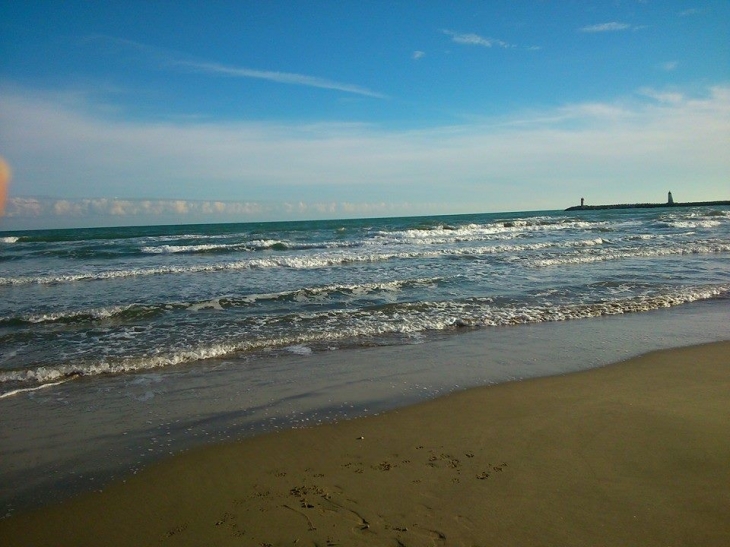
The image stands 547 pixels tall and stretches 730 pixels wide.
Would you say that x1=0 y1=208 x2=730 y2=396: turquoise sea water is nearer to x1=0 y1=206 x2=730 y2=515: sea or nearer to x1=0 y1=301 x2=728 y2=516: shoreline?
x1=0 y1=206 x2=730 y2=515: sea

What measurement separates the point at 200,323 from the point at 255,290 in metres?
3.79

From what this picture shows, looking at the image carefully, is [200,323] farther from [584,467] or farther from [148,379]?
[584,467]

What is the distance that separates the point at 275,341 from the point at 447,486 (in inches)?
206

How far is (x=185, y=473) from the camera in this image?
3922 millimetres

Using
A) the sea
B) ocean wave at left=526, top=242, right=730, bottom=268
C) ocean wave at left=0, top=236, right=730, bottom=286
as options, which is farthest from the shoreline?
ocean wave at left=0, top=236, right=730, bottom=286

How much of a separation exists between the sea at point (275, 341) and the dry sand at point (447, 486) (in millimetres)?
508

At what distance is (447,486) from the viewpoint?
11.4ft

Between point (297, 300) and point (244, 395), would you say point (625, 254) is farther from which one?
point (244, 395)

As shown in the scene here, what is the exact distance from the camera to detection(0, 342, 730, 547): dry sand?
299 centimetres

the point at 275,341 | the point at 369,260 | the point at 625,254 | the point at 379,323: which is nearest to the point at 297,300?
the point at 379,323

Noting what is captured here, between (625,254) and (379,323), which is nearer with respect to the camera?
(379,323)

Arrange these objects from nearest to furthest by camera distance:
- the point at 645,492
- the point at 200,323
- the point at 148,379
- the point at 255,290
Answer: the point at 645,492 < the point at 148,379 < the point at 200,323 < the point at 255,290

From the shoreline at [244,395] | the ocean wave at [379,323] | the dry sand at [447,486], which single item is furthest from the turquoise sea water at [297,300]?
the dry sand at [447,486]

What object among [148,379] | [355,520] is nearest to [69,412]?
[148,379]
